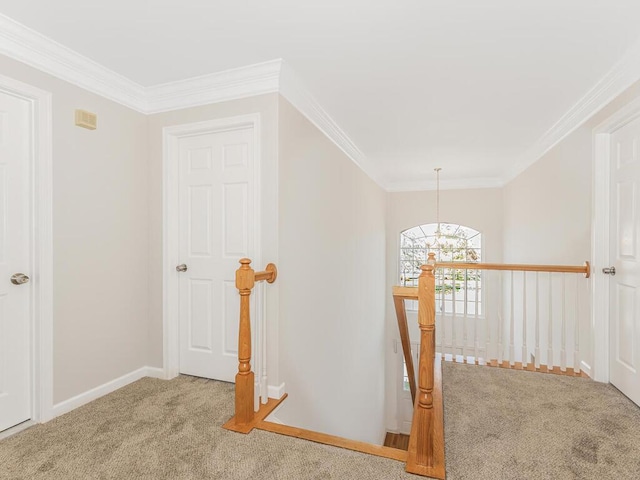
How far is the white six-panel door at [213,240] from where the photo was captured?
2.61 metres

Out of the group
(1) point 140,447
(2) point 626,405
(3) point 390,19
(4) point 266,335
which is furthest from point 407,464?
(3) point 390,19

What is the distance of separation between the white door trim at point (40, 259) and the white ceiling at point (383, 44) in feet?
1.81

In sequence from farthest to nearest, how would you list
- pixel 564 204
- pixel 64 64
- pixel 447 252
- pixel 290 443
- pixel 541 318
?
pixel 447 252 < pixel 541 318 < pixel 564 204 < pixel 64 64 < pixel 290 443

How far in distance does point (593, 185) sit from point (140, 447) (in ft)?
12.0

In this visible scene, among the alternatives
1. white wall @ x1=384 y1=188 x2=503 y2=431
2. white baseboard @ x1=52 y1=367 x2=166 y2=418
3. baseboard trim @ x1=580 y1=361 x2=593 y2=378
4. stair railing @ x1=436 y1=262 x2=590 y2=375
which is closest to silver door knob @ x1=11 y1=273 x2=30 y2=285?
white baseboard @ x1=52 y1=367 x2=166 y2=418

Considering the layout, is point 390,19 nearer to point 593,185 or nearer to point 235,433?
point 593,185

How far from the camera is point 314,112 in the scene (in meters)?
3.02

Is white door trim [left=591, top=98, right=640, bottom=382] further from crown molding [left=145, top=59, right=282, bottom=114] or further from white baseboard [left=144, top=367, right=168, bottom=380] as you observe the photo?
white baseboard [left=144, top=367, right=168, bottom=380]

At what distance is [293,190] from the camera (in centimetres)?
267

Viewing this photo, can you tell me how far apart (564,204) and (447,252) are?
135 inches

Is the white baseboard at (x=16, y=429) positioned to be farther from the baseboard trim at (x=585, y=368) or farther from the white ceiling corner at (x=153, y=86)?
the baseboard trim at (x=585, y=368)

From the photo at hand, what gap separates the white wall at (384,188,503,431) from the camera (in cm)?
627

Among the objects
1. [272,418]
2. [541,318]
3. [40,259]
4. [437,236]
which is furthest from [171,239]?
[437,236]

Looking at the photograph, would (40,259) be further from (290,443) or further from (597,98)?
(597,98)
